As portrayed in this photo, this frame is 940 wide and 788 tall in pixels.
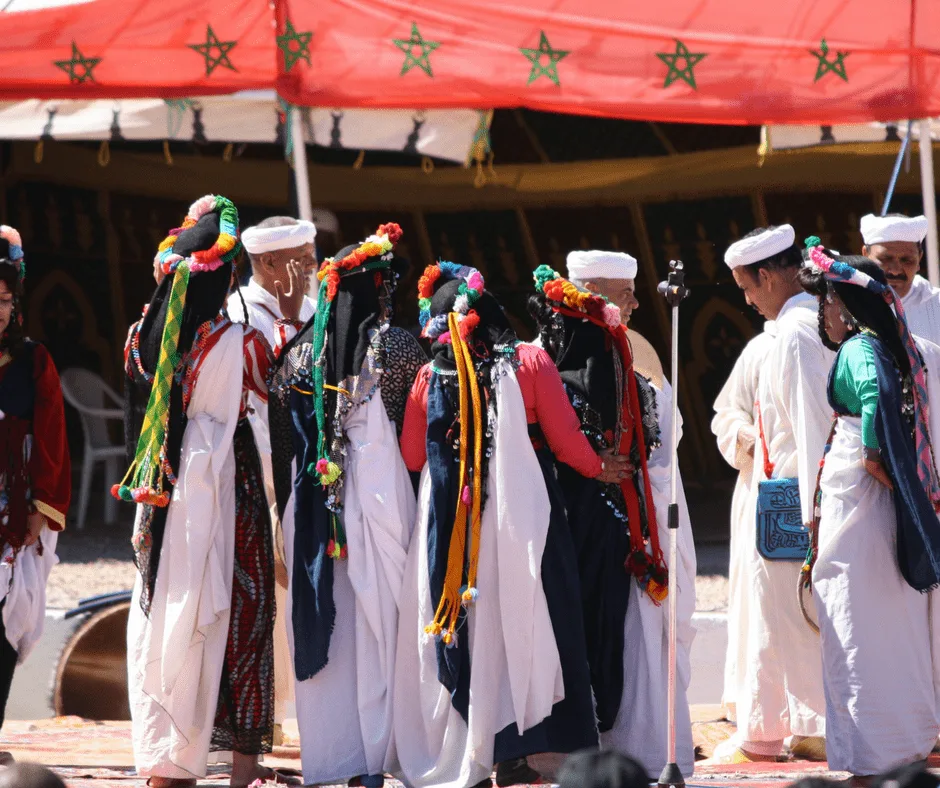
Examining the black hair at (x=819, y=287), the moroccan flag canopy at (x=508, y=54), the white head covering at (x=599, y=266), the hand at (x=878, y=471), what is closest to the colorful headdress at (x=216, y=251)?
the white head covering at (x=599, y=266)

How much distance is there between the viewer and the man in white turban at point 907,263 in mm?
5762

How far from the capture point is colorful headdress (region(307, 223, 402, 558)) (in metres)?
4.77

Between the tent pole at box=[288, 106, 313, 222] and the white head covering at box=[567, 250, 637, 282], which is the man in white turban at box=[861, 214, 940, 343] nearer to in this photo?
the white head covering at box=[567, 250, 637, 282]

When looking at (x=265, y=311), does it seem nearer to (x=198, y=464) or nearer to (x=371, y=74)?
(x=198, y=464)

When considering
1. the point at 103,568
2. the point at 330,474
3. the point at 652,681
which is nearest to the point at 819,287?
the point at 652,681

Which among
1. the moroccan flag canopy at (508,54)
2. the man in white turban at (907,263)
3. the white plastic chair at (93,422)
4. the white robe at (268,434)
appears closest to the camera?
the white robe at (268,434)

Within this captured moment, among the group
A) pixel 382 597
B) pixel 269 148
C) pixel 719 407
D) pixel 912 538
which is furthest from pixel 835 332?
pixel 269 148

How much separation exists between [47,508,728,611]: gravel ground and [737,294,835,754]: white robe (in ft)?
6.00

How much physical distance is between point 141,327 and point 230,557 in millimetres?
760

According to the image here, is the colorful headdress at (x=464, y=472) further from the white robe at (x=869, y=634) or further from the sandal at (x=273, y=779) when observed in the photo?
the white robe at (x=869, y=634)

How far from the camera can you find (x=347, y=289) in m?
4.85

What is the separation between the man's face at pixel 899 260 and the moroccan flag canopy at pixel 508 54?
5.87ft

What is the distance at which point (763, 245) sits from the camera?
555 cm

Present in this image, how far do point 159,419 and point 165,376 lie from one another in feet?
0.43
